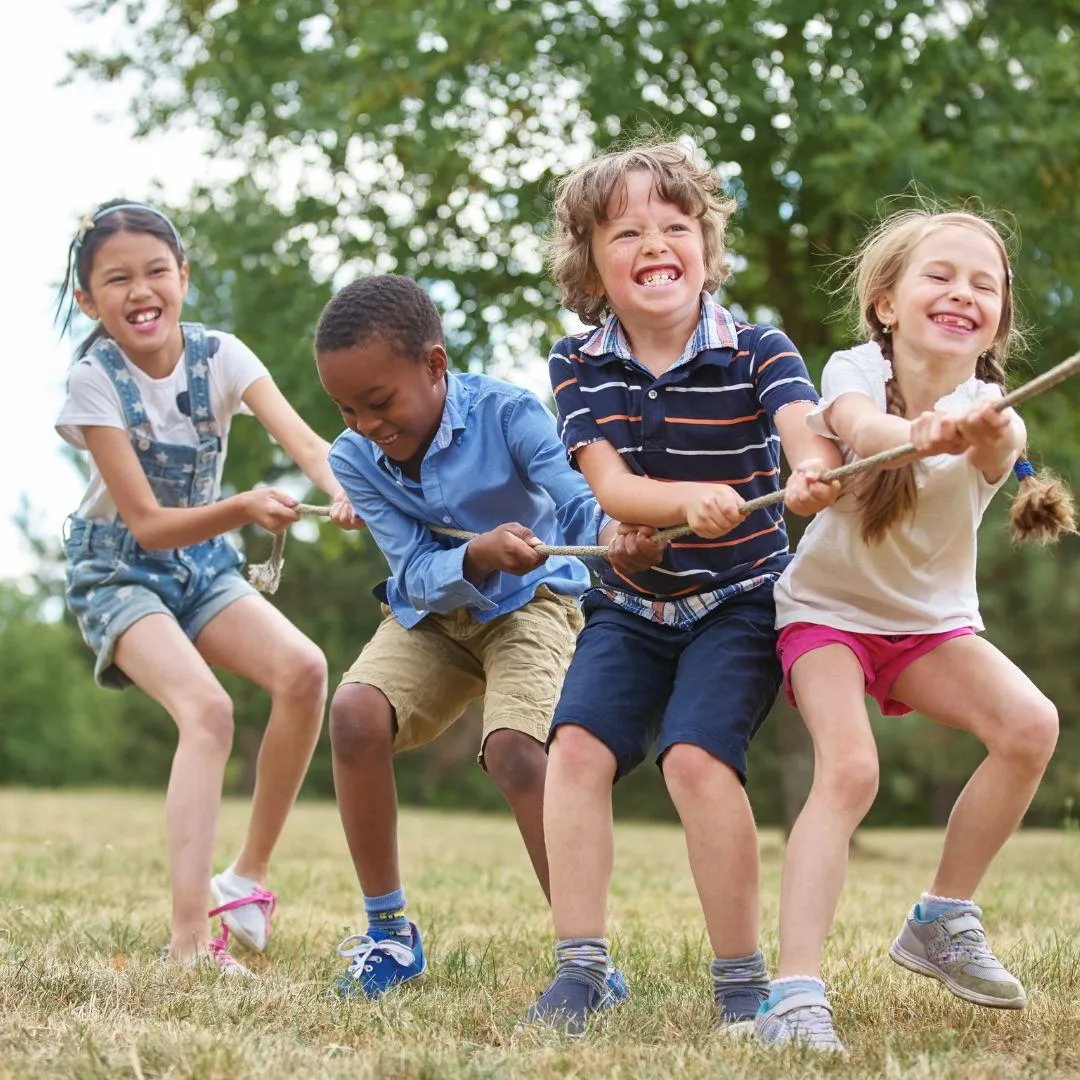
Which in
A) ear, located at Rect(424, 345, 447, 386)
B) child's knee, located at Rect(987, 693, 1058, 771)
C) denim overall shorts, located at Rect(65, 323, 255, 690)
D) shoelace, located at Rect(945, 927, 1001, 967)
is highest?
ear, located at Rect(424, 345, 447, 386)

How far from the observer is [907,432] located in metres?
2.74

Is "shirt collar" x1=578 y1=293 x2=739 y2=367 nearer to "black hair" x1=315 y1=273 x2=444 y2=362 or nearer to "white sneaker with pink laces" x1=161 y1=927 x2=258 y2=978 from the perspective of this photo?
"black hair" x1=315 y1=273 x2=444 y2=362

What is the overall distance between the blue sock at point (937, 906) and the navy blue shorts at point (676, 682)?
0.51 m

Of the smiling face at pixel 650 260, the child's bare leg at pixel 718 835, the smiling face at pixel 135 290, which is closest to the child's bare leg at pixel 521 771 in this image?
the child's bare leg at pixel 718 835

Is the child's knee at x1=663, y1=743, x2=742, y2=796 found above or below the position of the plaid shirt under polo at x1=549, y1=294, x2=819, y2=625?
below

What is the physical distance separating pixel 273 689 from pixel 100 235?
4.50 ft

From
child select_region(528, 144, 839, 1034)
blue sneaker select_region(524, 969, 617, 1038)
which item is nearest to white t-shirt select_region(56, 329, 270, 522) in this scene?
child select_region(528, 144, 839, 1034)

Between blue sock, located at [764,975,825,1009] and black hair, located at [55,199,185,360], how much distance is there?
105 inches

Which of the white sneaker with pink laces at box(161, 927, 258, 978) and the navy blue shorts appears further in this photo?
the white sneaker with pink laces at box(161, 927, 258, 978)

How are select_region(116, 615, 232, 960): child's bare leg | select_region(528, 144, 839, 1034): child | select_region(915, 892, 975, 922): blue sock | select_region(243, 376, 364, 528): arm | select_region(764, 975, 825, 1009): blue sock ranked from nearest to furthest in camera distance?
select_region(764, 975, 825, 1009): blue sock → select_region(528, 144, 839, 1034): child → select_region(915, 892, 975, 922): blue sock → select_region(116, 615, 232, 960): child's bare leg → select_region(243, 376, 364, 528): arm

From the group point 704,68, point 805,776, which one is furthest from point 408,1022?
point 805,776

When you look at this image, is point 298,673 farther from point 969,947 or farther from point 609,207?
point 969,947

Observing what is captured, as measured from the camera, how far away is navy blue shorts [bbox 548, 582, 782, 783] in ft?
9.60

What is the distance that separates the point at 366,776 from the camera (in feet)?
11.4
